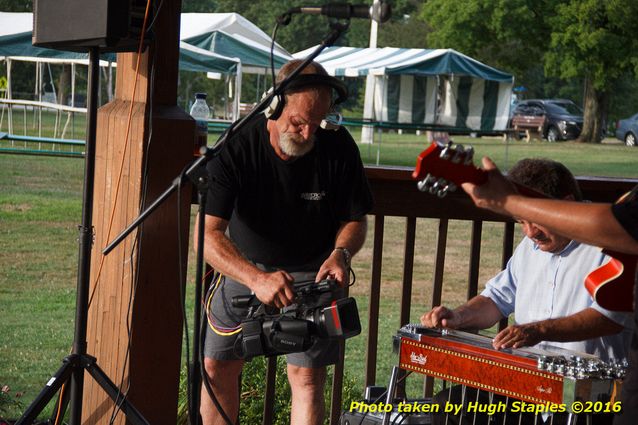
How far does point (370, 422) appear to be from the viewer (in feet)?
→ 10.7

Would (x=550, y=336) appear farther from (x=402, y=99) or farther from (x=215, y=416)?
(x=402, y=99)

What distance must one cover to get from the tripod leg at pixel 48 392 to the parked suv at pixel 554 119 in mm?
34385

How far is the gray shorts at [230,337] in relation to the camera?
3482 millimetres

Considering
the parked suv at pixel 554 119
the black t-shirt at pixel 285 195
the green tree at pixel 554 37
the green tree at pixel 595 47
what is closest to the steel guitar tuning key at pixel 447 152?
the black t-shirt at pixel 285 195

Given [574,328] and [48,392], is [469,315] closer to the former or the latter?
[574,328]

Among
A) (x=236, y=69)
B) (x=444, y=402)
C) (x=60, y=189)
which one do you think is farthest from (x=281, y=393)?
(x=236, y=69)

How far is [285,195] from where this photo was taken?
11.3 ft

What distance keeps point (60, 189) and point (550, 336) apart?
A: 39.5 ft

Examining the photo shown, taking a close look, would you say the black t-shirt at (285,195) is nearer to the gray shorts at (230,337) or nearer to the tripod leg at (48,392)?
the gray shorts at (230,337)

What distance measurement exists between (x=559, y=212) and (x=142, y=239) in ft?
5.59

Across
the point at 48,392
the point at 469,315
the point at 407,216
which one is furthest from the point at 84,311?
the point at 407,216

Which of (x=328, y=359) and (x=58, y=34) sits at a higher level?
(x=58, y=34)

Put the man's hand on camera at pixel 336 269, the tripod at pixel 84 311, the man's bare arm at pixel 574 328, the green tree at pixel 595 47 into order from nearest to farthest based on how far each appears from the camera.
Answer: the man's bare arm at pixel 574 328, the tripod at pixel 84 311, the man's hand on camera at pixel 336 269, the green tree at pixel 595 47

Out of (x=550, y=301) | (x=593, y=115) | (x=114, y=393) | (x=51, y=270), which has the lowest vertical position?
(x=51, y=270)
